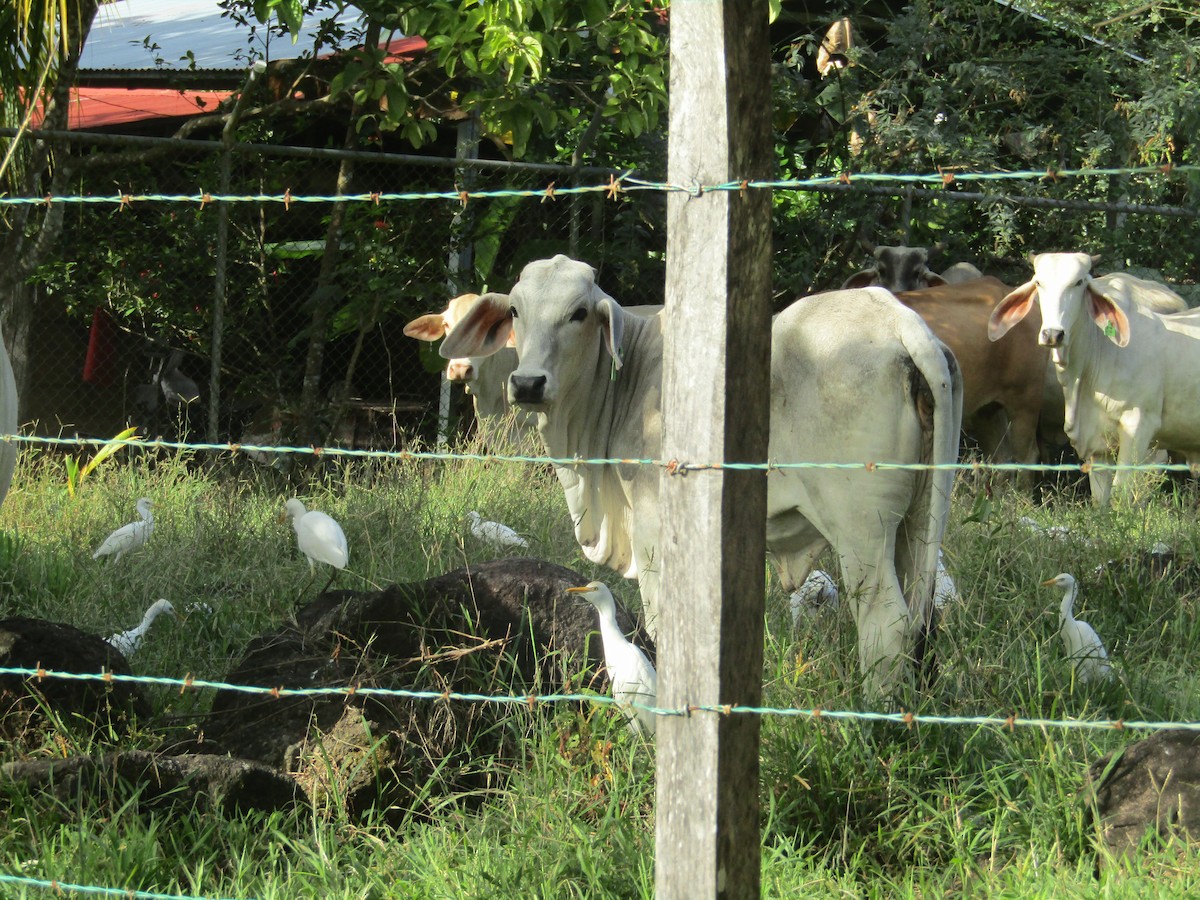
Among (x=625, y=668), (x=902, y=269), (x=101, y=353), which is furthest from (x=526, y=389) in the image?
(x=101, y=353)

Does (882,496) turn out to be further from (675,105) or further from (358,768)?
(675,105)

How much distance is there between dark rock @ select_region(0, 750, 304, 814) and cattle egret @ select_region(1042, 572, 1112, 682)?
7.77ft

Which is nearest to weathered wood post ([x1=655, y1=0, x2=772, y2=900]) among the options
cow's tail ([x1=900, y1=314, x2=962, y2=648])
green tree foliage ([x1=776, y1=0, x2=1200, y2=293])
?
cow's tail ([x1=900, y1=314, x2=962, y2=648])

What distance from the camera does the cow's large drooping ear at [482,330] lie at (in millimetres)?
5082

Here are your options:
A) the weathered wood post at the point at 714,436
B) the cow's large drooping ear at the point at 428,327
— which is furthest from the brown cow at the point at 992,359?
the weathered wood post at the point at 714,436

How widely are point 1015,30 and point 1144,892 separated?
32.1 ft

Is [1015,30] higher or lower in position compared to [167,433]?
higher

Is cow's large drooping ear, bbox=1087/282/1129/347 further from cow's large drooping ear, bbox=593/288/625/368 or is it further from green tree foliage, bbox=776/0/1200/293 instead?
cow's large drooping ear, bbox=593/288/625/368

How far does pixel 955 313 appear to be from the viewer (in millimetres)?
9008

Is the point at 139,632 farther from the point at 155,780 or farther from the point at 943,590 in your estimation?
the point at 943,590

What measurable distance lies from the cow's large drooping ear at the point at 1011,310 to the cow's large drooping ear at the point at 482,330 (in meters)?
2.98

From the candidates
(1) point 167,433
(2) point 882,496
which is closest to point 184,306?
(1) point 167,433

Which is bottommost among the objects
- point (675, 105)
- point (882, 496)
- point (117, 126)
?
point (882, 496)

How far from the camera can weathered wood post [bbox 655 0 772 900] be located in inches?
90.9
